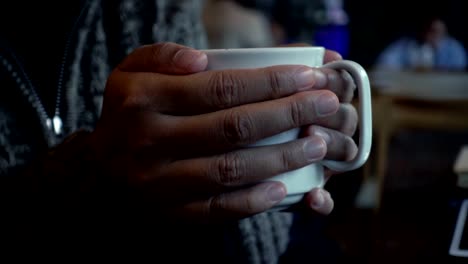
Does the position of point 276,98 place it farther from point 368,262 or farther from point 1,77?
point 1,77

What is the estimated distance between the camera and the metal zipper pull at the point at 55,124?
687mm

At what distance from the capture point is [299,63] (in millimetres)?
399

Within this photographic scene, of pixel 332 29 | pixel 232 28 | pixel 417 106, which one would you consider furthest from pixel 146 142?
pixel 332 29

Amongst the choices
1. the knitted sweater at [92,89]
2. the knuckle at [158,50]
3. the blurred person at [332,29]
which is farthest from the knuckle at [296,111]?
the blurred person at [332,29]

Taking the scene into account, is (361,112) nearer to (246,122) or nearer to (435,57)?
(246,122)

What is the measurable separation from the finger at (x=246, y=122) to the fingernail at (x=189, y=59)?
0.13 feet

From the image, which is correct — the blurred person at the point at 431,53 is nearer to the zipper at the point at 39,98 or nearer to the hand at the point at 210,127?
the zipper at the point at 39,98

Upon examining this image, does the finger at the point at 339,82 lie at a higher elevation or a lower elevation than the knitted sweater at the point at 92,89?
higher

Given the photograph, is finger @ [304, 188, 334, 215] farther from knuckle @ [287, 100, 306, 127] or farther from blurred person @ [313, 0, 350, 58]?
blurred person @ [313, 0, 350, 58]

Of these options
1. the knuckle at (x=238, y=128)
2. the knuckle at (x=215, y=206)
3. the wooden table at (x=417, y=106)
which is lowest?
the wooden table at (x=417, y=106)

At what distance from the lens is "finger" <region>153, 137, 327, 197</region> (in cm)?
39

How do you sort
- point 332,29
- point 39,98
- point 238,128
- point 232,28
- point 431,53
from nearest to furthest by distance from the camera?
point 238,128 < point 39,98 < point 232,28 < point 332,29 < point 431,53

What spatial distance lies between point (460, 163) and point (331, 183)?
169 mm

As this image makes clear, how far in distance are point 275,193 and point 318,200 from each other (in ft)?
0.17
